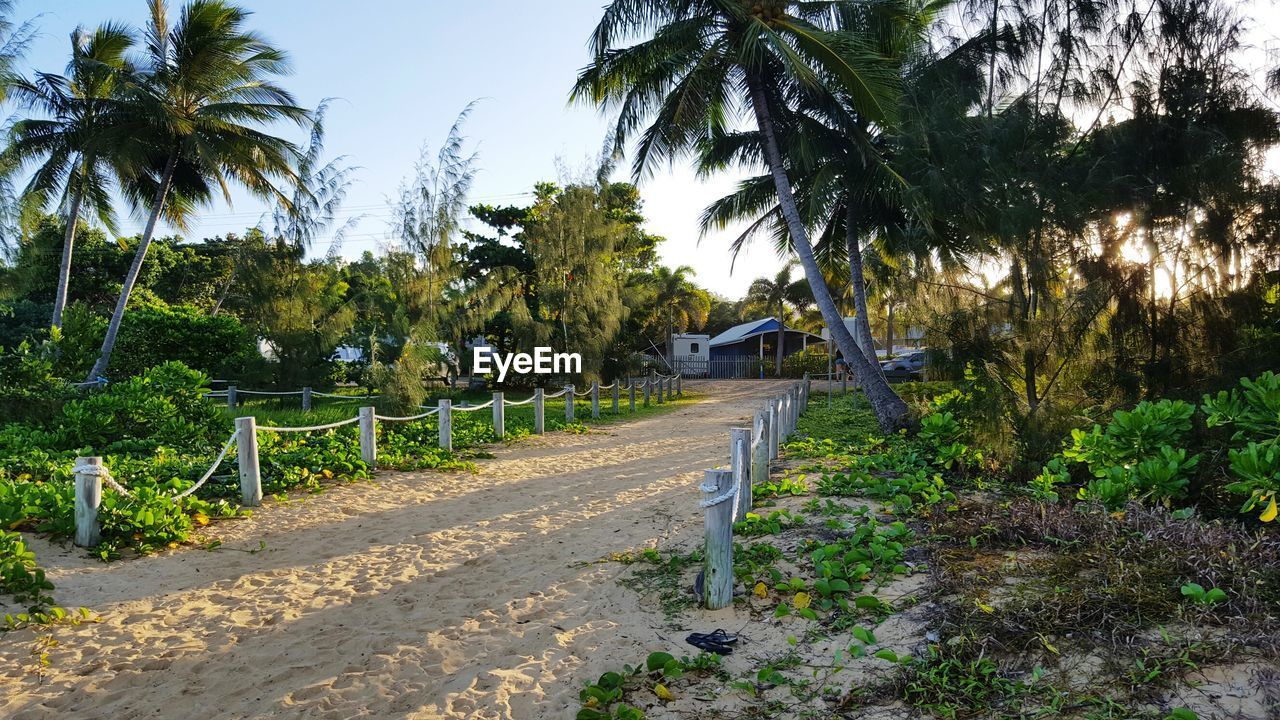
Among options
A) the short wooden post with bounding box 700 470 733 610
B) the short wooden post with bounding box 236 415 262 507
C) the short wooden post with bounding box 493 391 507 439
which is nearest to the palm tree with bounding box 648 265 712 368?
the short wooden post with bounding box 493 391 507 439

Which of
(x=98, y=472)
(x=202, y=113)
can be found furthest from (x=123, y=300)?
(x=98, y=472)

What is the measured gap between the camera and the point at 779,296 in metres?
37.5

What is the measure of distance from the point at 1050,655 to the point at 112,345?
60.3ft

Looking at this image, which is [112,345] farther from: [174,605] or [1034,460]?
[1034,460]

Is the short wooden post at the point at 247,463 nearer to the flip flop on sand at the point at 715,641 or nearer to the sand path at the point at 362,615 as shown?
the sand path at the point at 362,615

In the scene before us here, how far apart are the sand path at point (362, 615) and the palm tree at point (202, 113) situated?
38.2 ft

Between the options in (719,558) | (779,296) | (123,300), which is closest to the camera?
(719,558)

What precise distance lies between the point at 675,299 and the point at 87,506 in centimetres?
3056

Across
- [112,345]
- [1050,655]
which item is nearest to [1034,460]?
[1050,655]

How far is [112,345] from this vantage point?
15.3 meters

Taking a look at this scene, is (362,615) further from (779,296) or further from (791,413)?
(779,296)

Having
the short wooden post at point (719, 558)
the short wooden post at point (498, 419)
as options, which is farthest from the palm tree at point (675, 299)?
the short wooden post at point (719, 558)

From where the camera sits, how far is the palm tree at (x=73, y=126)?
15.3 metres

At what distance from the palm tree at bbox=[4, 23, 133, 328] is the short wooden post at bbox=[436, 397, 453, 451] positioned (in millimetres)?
11019
